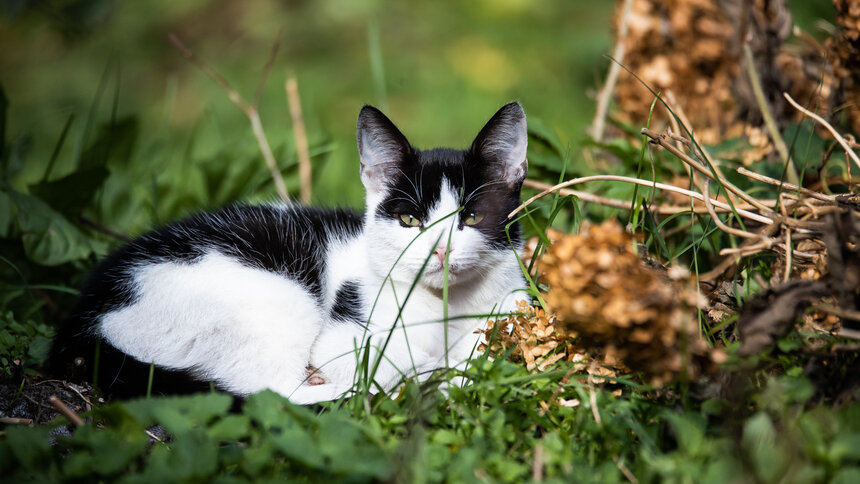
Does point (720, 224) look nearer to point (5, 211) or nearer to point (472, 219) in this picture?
point (472, 219)

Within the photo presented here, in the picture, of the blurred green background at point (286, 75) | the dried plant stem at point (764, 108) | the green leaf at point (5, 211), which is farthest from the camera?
the blurred green background at point (286, 75)

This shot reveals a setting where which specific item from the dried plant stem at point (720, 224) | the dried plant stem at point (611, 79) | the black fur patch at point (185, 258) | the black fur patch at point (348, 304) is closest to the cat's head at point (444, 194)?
the black fur patch at point (348, 304)

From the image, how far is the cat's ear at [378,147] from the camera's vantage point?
1908 millimetres

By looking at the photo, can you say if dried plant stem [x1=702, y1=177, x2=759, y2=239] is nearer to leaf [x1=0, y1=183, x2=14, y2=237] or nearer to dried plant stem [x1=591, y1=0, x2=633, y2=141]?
dried plant stem [x1=591, y1=0, x2=633, y2=141]

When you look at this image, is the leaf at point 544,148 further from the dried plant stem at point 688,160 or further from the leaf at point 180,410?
the leaf at point 180,410

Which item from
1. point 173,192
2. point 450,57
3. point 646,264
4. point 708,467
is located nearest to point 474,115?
point 450,57

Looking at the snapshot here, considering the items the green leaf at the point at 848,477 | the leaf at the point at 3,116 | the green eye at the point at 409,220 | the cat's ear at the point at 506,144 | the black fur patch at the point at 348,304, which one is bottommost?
the green leaf at the point at 848,477

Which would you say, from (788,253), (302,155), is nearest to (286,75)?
(302,155)

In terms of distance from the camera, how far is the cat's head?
1830 mm

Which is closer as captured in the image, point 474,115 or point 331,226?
point 331,226

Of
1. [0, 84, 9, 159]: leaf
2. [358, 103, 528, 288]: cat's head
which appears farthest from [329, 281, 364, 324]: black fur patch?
[0, 84, 9, 159]: leaf

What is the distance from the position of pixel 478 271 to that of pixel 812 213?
2.89ft

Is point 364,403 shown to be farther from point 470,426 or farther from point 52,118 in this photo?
point 52,118

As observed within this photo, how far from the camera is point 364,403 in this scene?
150 cm
